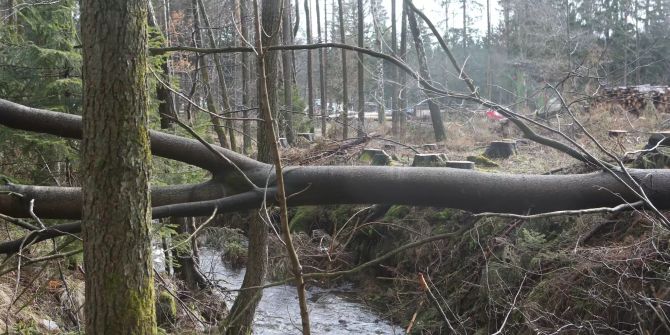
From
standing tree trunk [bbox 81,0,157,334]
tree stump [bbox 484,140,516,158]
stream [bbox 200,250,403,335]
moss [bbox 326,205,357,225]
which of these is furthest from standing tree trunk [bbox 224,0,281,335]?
tree stump [bbox 484,140,516,158]

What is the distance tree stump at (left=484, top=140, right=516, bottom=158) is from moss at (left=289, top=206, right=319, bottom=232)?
348 cm

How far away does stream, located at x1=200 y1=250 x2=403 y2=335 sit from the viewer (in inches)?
320

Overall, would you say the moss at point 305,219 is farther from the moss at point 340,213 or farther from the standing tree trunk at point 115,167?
the standing tree trunk at point 115,167

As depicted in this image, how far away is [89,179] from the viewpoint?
8.42 feet

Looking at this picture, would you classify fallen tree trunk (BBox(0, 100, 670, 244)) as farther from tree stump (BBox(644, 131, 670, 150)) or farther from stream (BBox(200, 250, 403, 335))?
stream (BBox(200, 250, 403, 335))

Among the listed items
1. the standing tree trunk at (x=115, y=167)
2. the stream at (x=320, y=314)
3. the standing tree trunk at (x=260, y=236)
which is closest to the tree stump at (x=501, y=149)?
the stream at (x=320, y=314)

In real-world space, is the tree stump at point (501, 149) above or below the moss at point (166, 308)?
above

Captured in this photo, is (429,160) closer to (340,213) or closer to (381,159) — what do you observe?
(381,159)

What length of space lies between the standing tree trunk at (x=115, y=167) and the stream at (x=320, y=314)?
4651 mm

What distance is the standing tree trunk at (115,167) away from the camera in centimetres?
248

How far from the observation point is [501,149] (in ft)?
37.8

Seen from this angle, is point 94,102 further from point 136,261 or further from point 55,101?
point 55,101

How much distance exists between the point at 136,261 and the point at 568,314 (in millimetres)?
4241

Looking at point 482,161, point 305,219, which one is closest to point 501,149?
point 482,161
